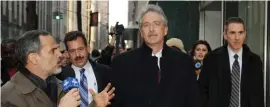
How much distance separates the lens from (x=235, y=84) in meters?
4.51

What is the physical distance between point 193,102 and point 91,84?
4.00 ft

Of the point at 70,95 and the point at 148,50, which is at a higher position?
the point at 148,50

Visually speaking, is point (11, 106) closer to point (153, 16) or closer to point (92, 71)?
point (153, 16)

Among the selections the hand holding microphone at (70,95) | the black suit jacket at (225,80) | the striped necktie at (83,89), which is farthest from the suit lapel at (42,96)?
the black suit jacket at (225,80)

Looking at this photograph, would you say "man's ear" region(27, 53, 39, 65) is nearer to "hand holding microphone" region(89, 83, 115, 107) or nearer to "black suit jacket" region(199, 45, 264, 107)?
"hand holding microphone" region(89, 83, 115, 107)

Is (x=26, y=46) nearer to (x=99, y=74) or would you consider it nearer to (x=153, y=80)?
(x=153, y=80)

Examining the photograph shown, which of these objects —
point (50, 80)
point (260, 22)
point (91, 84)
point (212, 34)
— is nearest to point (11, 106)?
point (50, 80)

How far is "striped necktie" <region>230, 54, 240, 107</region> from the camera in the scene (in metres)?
4.46

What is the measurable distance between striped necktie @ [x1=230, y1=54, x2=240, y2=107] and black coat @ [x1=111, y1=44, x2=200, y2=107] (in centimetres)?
96

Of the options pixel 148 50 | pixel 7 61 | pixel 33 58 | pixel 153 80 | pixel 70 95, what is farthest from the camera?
pixel 7 61

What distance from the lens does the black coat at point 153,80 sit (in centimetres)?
354

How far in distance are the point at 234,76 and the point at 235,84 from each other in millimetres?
74

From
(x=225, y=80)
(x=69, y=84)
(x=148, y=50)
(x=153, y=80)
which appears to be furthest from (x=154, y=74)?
(x=225, y=80)

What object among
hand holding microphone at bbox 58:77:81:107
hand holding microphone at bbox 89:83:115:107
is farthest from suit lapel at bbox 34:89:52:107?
hand holding microphone at bbox 89:83:115:107
